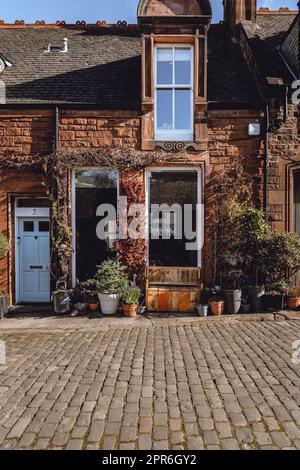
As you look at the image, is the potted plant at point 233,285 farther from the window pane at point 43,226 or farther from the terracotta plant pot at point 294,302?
the window pane at point 43,226

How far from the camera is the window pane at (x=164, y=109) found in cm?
912

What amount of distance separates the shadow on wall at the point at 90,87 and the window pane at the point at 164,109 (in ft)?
1.96

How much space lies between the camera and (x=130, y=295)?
8.35m

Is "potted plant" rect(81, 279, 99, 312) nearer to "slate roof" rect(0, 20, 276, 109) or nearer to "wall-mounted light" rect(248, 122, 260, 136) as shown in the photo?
"slate roof" rect(0, 20, 276, 109)

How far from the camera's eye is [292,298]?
27.9 ft

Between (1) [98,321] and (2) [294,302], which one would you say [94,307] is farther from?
(2) [294,302]

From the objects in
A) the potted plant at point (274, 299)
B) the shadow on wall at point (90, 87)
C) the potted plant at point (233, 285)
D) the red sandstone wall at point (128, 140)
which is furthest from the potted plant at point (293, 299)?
the shadow on wall at point (90, 87)

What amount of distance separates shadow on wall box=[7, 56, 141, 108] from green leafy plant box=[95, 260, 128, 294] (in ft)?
13.7

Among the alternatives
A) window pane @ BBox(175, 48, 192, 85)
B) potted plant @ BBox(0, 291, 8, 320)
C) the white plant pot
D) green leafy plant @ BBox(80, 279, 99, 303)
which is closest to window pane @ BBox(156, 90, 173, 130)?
window pane @ BBox(175, 48, 192, 85)

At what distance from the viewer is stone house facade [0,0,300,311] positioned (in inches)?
348

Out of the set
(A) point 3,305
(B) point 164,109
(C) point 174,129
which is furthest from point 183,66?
(A) point 3,305

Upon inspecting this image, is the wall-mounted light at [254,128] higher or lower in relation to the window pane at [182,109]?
lower

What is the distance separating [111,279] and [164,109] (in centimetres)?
470
